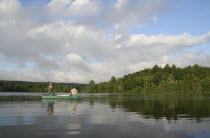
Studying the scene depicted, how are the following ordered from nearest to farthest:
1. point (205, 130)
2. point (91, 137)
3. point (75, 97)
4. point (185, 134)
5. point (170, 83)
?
1. point (91, 137)
2. point (185, 134)
3. point (205, 130)
4. point (75, 97)
5. point (170, 83)

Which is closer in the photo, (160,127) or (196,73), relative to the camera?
(160,127)

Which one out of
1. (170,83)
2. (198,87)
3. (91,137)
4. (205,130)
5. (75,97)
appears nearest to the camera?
(91,137)

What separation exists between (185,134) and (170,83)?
17294cm

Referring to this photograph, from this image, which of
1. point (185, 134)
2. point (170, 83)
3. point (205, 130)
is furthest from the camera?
point (170, 83)

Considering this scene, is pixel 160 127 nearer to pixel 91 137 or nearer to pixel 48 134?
pixel 91 137

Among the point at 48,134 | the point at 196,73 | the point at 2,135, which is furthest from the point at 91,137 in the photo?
the point at 196,73

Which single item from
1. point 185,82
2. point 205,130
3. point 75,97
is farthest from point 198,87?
point 205,130

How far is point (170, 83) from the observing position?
184m

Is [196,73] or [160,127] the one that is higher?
[196,73]

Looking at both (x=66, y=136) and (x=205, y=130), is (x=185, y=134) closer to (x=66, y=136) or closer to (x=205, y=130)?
(x=205, y=130)

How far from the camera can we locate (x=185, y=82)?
18588cm

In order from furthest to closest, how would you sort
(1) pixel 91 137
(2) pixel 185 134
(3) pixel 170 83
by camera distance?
(3) pixel 170 83, (2) pixel 185 134, (1) pixel 91 137

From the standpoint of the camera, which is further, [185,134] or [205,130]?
[205,130]

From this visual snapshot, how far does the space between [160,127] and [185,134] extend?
2659mm
